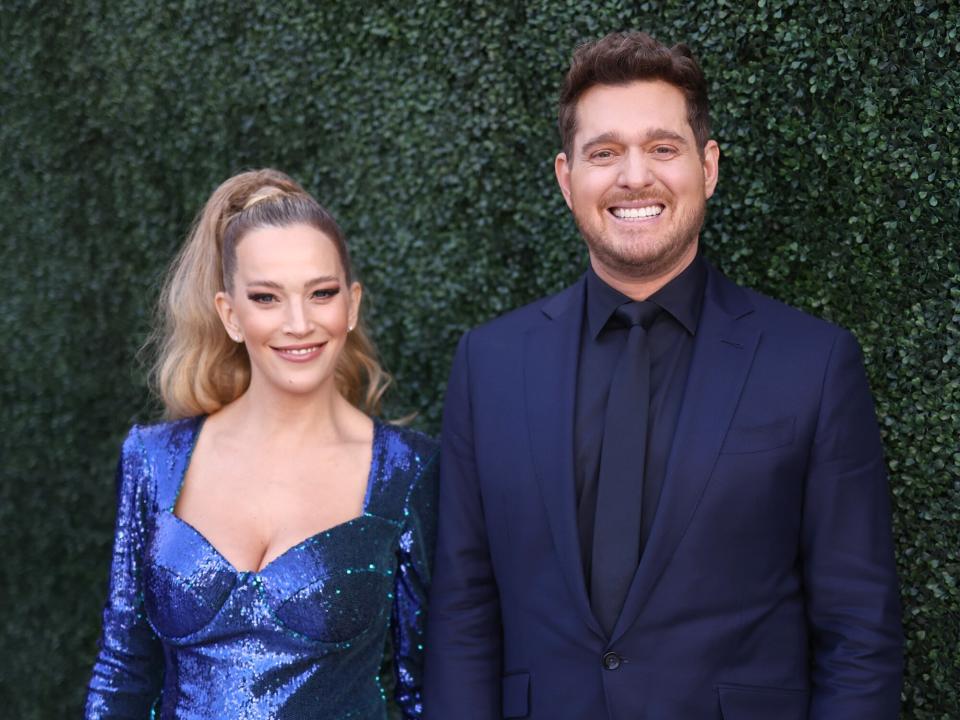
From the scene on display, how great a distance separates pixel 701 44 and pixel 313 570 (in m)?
1.80

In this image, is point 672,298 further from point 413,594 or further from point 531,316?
point 413,594

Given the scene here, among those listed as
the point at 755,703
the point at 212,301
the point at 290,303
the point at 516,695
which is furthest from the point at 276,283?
the point at 755,703

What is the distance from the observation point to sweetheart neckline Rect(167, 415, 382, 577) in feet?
8.75

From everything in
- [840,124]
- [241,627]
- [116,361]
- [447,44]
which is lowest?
[241,627]

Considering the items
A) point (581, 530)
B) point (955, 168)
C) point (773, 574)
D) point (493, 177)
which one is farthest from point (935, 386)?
point (493, 177)

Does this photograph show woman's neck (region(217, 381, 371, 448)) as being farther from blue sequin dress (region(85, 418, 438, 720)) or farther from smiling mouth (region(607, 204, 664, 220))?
smiling mouth (region(607, 204, 664, 220))

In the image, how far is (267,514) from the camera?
2.76 meters

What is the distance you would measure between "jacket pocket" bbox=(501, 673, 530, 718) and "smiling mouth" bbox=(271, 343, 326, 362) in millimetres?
853

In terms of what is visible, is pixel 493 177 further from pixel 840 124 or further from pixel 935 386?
pixel 935 386

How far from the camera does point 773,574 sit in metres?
2.36

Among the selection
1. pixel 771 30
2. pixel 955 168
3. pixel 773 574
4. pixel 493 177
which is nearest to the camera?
pixel 773 574

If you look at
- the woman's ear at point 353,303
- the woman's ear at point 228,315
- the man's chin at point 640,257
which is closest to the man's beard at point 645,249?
the man's chin at point 640,257

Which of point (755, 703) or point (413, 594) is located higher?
point (413, 594)

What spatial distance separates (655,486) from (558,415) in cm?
26
